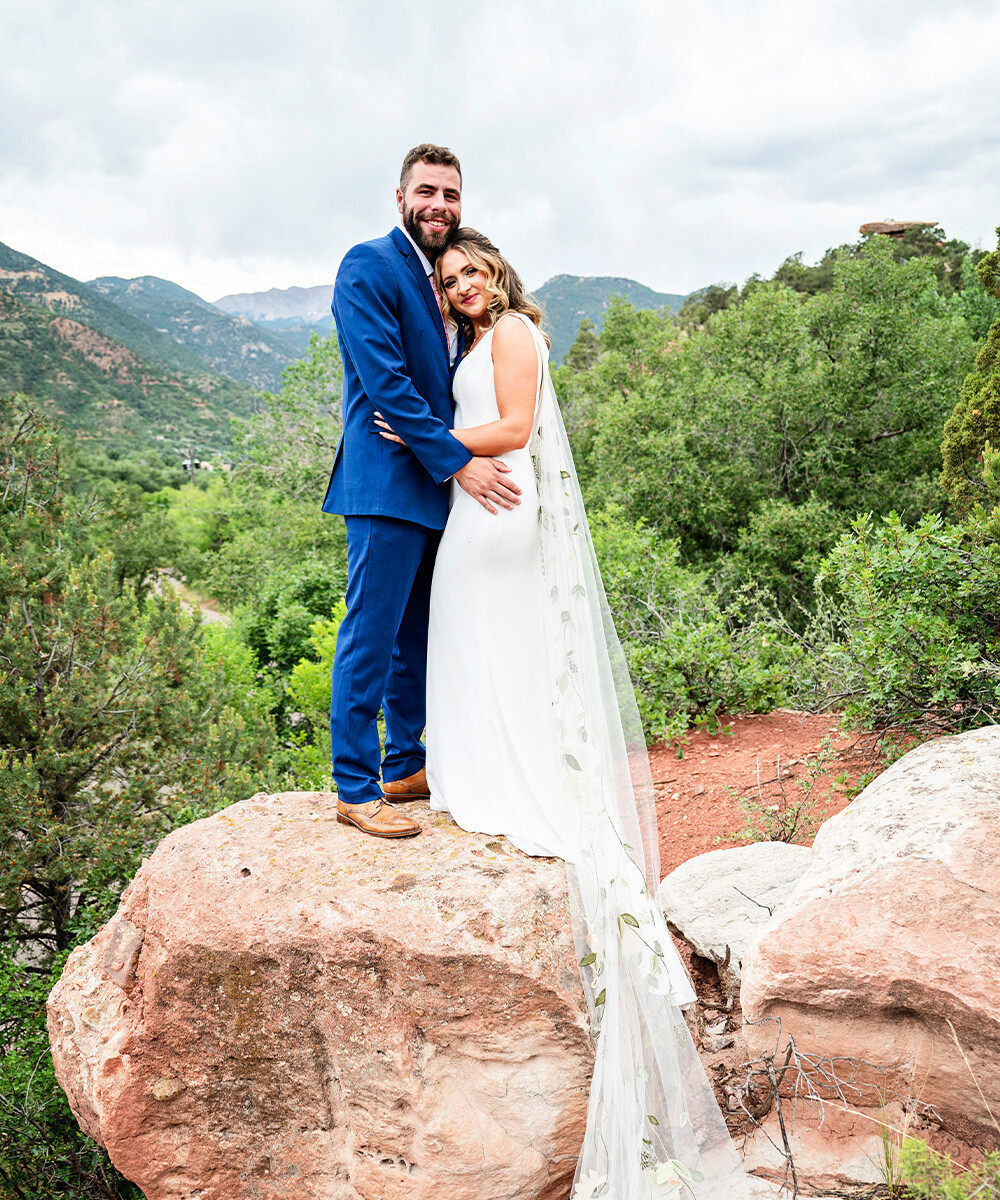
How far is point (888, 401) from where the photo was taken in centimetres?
1255

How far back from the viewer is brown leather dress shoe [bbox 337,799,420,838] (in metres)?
2.84

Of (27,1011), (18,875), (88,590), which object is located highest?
(88,590)

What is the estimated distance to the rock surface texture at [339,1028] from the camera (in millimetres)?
2396

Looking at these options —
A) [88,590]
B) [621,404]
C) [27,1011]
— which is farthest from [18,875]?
[621,404]

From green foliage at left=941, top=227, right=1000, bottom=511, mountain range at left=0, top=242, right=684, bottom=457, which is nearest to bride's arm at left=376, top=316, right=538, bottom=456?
green foliage at left=941, top=227, right=1000, bottom=511

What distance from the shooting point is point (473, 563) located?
9.70 ft

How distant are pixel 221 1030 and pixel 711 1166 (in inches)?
60.1

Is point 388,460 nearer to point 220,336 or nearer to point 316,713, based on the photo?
point 316,713

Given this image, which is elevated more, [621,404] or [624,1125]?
[621,404]

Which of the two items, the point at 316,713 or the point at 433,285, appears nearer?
the point at 433,285

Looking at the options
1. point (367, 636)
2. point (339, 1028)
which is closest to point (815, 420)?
point (367, 636)

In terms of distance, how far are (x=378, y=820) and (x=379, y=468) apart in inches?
48.5

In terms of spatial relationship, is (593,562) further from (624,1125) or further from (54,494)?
(54,494)

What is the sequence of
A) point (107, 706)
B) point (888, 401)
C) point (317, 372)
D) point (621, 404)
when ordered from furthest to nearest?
point (317, 372) < point (621, 404) < point (888, 401) < point (107, 706)
